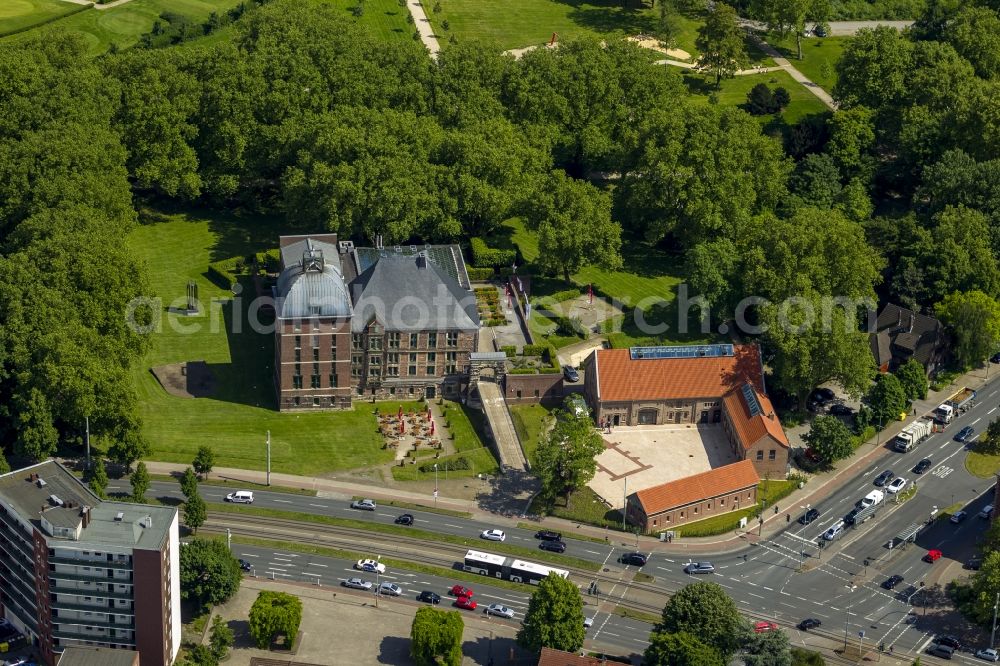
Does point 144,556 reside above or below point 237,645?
above

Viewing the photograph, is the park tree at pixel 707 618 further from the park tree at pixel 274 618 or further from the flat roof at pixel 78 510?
the flat roof at pixel 78 510

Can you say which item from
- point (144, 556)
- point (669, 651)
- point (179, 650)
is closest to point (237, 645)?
point (179, 650)

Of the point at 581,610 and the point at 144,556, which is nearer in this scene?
the point at 144,556

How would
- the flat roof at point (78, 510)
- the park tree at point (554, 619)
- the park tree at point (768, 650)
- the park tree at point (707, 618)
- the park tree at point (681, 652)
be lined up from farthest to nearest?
the park tree at point (707, 618) < the park tree at point (554, 619) < the park tree at point (768, 650) < the park tree at point (681, 652) < the flat roof at point (78, 510)

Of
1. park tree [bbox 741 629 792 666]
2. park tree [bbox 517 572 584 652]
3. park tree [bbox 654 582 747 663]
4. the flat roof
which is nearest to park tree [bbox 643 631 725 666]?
park tree [bbox 654 582 747 663]

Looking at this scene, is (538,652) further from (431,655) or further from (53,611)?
(53,611)

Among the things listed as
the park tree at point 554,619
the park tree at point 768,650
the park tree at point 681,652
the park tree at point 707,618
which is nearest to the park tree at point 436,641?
the park tree at point 554,619

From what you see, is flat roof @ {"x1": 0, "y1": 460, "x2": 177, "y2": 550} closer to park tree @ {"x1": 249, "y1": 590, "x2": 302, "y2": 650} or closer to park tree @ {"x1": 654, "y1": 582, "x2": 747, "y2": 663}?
park tree @ {"x1": 249, "y1": 590, "x2": 302, "y2": 650}
